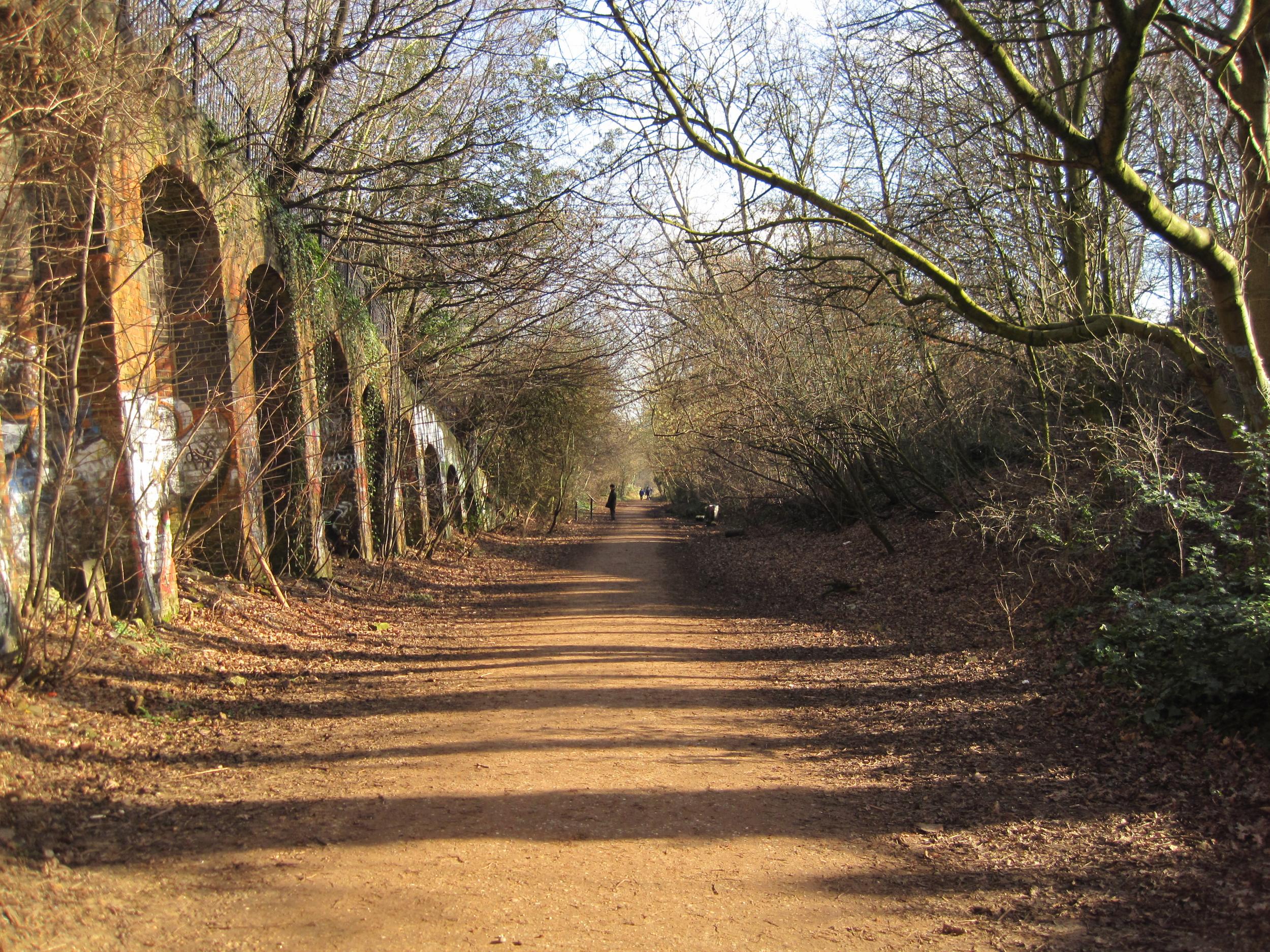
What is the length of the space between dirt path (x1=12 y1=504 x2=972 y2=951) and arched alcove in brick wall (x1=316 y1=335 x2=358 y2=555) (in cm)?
667

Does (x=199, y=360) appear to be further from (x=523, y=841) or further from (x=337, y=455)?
(x=523, y=841)

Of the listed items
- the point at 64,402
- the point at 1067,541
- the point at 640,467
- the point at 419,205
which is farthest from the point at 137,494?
the point at 640,467

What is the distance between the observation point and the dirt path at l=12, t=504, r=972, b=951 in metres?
3.62

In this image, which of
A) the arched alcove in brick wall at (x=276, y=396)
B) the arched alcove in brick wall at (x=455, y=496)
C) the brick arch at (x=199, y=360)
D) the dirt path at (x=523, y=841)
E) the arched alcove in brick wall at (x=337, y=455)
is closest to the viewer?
the dirt path at (x=523, y=841)

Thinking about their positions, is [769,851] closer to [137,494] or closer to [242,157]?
[137,494]

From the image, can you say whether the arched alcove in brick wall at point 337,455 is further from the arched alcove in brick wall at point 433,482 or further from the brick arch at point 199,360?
the arched alcove in brick wall at point 433,482

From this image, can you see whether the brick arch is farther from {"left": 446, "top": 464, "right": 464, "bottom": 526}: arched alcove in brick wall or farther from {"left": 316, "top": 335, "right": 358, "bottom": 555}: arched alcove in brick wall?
{"left": 446, "top": 464, "right": 464, "bottom": 526}: arched alcove in brick wall

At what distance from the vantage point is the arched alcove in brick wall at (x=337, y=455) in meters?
13.2

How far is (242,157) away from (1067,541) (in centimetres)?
1044

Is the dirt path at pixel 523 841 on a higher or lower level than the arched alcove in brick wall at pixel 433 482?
lower

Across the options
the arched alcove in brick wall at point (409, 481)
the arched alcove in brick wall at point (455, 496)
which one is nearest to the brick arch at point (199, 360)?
the arched alcove in brick wall at point (409, 481)

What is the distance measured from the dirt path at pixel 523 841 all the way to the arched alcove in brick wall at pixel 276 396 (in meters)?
5.03

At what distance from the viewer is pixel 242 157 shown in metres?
10.7

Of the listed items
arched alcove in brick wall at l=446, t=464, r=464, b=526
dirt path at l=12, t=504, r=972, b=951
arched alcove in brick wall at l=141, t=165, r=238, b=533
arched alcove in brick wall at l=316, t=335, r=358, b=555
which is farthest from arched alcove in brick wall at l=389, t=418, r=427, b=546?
dirt path at l=12, t=504, r=972, b=951
